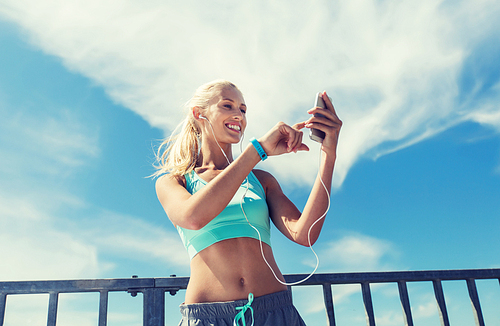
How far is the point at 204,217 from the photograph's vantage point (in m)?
1.36

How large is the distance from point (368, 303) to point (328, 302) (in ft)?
1.26

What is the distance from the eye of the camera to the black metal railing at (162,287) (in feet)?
7.44

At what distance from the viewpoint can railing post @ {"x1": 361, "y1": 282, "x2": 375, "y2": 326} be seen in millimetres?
2811

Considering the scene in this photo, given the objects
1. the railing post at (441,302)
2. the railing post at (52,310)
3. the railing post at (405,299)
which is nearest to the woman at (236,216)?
the railing post at (52,310)

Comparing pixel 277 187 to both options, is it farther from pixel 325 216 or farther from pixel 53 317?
pixel 53 317

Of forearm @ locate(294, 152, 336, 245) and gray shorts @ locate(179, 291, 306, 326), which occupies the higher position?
forearm @ locate(294, 152, 336, 245)

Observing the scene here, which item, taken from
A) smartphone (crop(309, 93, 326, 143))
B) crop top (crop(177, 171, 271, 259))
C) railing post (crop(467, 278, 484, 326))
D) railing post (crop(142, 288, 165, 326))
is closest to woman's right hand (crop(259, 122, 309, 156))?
smartphone (crop(309, 93, 326, 143))

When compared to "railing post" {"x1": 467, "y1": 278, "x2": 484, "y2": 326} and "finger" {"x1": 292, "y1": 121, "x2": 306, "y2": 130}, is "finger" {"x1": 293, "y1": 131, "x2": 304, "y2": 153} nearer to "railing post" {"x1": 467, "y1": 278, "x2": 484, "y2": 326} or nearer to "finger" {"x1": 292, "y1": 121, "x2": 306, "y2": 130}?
"finger" {"x1": 292, "y1": 121, "x2": 306, "y2": 130}

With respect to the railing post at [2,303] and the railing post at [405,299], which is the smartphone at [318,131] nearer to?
the railing post at [405,299]

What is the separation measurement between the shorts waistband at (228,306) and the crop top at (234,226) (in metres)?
0.26

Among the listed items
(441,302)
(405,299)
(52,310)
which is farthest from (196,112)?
(441,302)

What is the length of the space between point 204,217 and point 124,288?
1.43 m

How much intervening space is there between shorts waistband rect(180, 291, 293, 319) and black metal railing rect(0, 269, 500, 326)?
1073 mm

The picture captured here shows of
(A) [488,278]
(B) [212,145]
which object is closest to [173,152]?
(B) [212,145]
